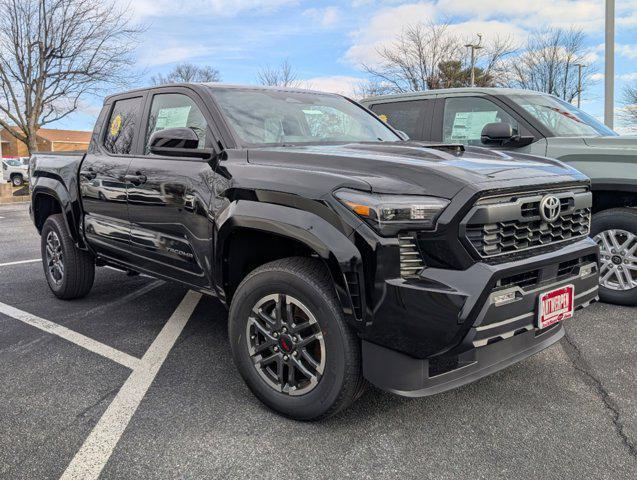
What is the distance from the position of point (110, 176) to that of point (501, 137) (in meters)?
3.31

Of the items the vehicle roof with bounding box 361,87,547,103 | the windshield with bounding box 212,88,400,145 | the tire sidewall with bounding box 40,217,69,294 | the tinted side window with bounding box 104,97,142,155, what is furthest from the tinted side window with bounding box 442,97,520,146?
the tire sidewall with bounding box 40,217,69,294

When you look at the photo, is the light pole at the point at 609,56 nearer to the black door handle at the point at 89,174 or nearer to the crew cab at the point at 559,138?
the crew cab at the point at 559,138

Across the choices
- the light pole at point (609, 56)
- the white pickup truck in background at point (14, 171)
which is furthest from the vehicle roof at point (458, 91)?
the white pickup truck in background at point (14, 171)

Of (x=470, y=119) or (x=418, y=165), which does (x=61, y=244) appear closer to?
(x=418, y=165)

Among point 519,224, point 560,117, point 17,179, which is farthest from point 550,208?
point 17,179

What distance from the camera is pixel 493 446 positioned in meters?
2.59

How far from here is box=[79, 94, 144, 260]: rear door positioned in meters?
4.11

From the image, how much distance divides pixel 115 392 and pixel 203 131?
5.46 ft

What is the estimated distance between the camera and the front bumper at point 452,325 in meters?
2.29

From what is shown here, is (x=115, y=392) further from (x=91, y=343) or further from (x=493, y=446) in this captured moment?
(x=493, y=446)

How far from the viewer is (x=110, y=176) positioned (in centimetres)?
420

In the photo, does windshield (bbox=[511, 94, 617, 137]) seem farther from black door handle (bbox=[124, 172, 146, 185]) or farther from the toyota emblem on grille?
black door handle (bbox=[124, 172, 146, 185])

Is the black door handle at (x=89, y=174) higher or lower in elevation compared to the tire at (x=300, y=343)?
higher

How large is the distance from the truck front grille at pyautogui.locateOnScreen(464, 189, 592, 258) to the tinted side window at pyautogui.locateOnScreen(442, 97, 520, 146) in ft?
8.55
